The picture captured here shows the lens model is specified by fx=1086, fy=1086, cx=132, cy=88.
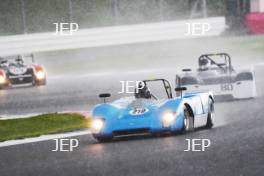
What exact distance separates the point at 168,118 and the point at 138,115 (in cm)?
46

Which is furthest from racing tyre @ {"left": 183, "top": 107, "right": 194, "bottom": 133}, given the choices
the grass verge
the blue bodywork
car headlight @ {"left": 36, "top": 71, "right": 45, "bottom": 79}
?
car headlight @ {"left": 36, "top": 71, "right": 45, "bottom": 79}

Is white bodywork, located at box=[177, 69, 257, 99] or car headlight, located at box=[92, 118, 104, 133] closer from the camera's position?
car headlight, located at box=[92, 118, 104, 133]

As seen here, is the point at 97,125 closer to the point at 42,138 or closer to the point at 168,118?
the point at 168,118

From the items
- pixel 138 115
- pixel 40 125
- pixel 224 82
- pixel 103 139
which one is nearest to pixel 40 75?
pixel 224 82

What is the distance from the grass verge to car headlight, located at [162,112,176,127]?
3615 mm

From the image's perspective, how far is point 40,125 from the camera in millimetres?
20859

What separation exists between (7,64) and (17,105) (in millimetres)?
8565

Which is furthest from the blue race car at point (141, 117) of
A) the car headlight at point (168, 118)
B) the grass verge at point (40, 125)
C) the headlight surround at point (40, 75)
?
the headlight surround at point (40, 75)

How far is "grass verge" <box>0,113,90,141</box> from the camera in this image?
1959 centimetres

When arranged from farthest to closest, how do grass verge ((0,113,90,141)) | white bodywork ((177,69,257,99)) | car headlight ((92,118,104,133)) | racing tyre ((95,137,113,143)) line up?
white bodywork ((177,69,257,99)) < grass verge ((0,113,90,141)) < racing tyre ((95,137,113,143)) < car headlight ((92,118,104,133))

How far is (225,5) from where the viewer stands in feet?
162

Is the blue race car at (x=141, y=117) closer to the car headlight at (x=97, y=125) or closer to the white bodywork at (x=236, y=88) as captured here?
the car headlight at (x=97, y=125)

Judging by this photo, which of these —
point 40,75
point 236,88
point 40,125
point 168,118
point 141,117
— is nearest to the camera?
point 141,117

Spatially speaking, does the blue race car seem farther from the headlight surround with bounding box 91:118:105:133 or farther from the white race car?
the white race car
